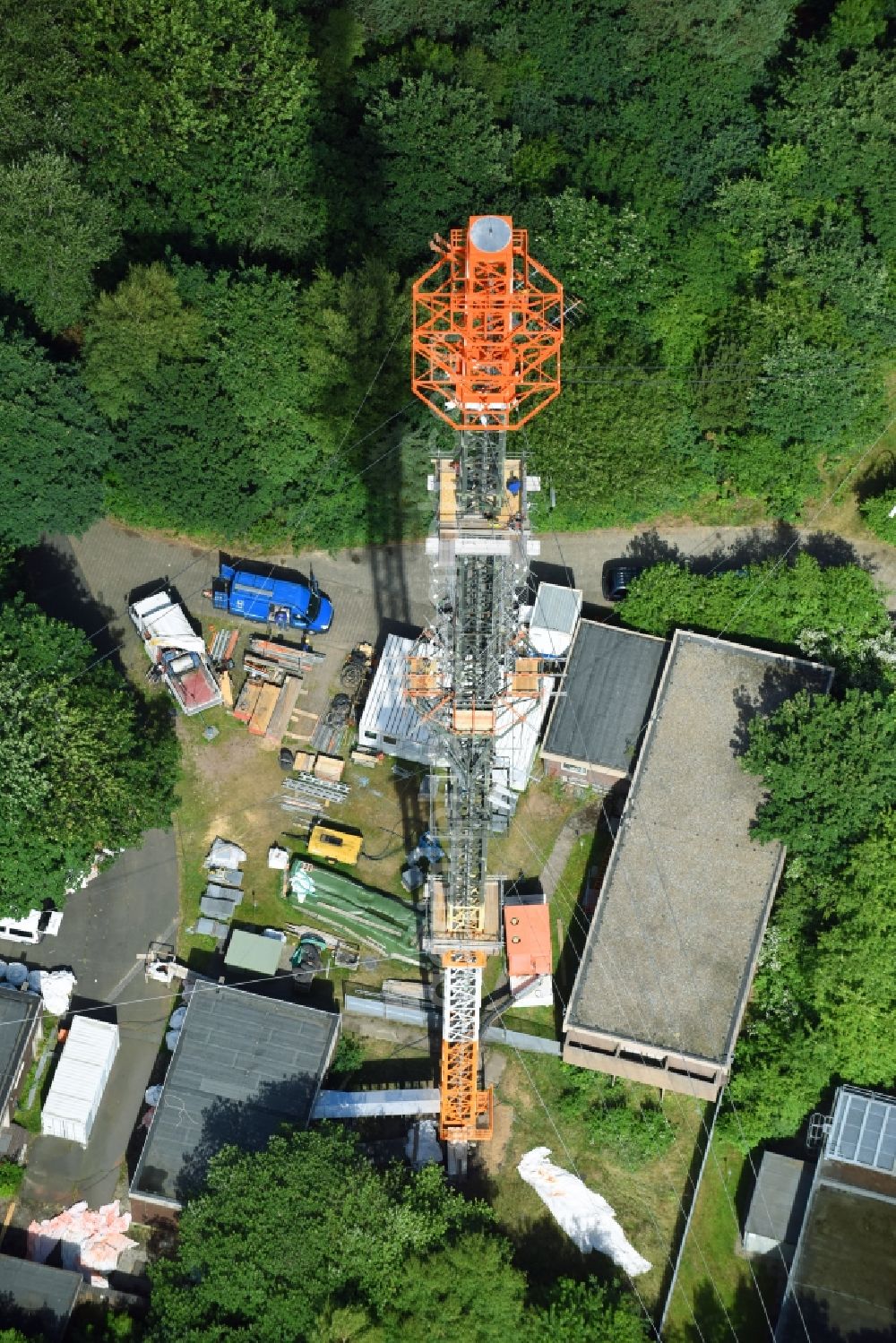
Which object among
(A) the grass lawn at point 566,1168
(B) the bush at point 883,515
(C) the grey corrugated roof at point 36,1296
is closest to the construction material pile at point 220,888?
(A) the grass lawn at point 566,1168

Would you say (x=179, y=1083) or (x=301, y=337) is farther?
(x=301, y=337)

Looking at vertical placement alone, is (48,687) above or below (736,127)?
below

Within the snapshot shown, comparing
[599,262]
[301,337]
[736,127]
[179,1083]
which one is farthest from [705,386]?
[179,1083]

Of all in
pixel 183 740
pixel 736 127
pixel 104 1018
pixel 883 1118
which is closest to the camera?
pixel 883 1118

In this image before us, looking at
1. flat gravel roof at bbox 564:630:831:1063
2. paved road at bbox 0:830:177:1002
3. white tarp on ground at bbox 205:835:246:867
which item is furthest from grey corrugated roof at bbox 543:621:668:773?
paved road at bbox 0:830:177:1002

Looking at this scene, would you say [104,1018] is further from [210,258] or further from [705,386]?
[705,386]

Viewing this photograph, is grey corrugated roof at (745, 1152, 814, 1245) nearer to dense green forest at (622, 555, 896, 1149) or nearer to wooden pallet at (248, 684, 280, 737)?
dense green forest at (622, 555, 896, 1149)
